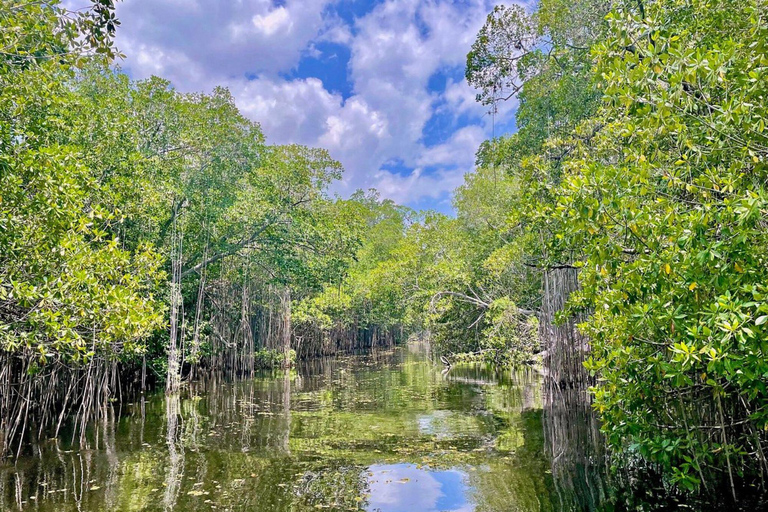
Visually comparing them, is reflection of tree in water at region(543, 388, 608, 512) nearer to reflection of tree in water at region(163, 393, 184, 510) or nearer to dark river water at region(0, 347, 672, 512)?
dark river water at region(0, 347, 672, 512)

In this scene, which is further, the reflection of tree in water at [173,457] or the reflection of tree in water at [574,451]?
the reflection of tree in water at [173,457]

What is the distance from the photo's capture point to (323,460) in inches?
217

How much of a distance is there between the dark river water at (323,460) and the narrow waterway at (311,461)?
2 centimetres

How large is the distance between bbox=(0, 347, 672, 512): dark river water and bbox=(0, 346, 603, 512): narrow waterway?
0.06ft

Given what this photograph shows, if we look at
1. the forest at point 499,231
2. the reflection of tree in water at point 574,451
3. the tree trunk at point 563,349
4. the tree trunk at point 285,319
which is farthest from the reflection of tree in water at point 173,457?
the tree trunk at point 285,319

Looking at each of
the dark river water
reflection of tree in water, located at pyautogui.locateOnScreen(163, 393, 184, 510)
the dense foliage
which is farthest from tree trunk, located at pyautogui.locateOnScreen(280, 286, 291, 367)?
the dense foliage

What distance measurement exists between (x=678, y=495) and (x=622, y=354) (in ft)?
5.49

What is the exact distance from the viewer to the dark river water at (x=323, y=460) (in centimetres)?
429

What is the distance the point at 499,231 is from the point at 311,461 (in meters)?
6.13

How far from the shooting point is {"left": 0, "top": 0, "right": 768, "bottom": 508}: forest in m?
2.67

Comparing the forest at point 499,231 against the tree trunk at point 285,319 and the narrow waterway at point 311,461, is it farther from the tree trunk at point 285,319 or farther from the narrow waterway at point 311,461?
the narrow waterway at point 311,461

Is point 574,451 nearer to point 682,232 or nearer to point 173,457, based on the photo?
point 682,232

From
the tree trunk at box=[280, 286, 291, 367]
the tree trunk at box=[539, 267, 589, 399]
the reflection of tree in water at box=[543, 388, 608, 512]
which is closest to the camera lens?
the reflection of tree in water at box=[543, 388, 608, 512]

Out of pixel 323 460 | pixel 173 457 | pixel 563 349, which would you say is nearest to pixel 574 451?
pixel 563 349
